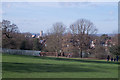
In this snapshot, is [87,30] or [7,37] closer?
[7,37]

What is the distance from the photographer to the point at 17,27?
5512cm

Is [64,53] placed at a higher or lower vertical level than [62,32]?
lower

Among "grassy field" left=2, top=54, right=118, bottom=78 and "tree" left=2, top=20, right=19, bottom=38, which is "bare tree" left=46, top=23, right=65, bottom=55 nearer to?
"tree" left=2, top=20, right=19, bottom=38

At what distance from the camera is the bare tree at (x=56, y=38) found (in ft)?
196

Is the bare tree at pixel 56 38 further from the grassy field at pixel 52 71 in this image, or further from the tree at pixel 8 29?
the grassy field at pixel 52 71

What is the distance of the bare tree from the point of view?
59688 millimetres

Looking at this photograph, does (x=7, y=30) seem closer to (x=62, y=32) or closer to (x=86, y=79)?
(x=62, y=32)

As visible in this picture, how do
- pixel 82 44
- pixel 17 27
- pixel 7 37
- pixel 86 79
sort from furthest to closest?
1. pixel 82 44
2. pixel 17 27
3. pixel 7 37
4. pixel 86 79

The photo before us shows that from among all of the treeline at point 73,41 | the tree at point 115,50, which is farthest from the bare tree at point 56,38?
the tree at point 115,50

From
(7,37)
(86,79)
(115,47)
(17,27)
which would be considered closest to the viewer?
(86,79)

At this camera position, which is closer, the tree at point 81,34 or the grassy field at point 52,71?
the grassy field at point 52,71

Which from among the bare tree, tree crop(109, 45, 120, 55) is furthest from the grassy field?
the bare tree

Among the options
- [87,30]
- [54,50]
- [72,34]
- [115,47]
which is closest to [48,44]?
[54,50]

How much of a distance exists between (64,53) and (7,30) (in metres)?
19.2
